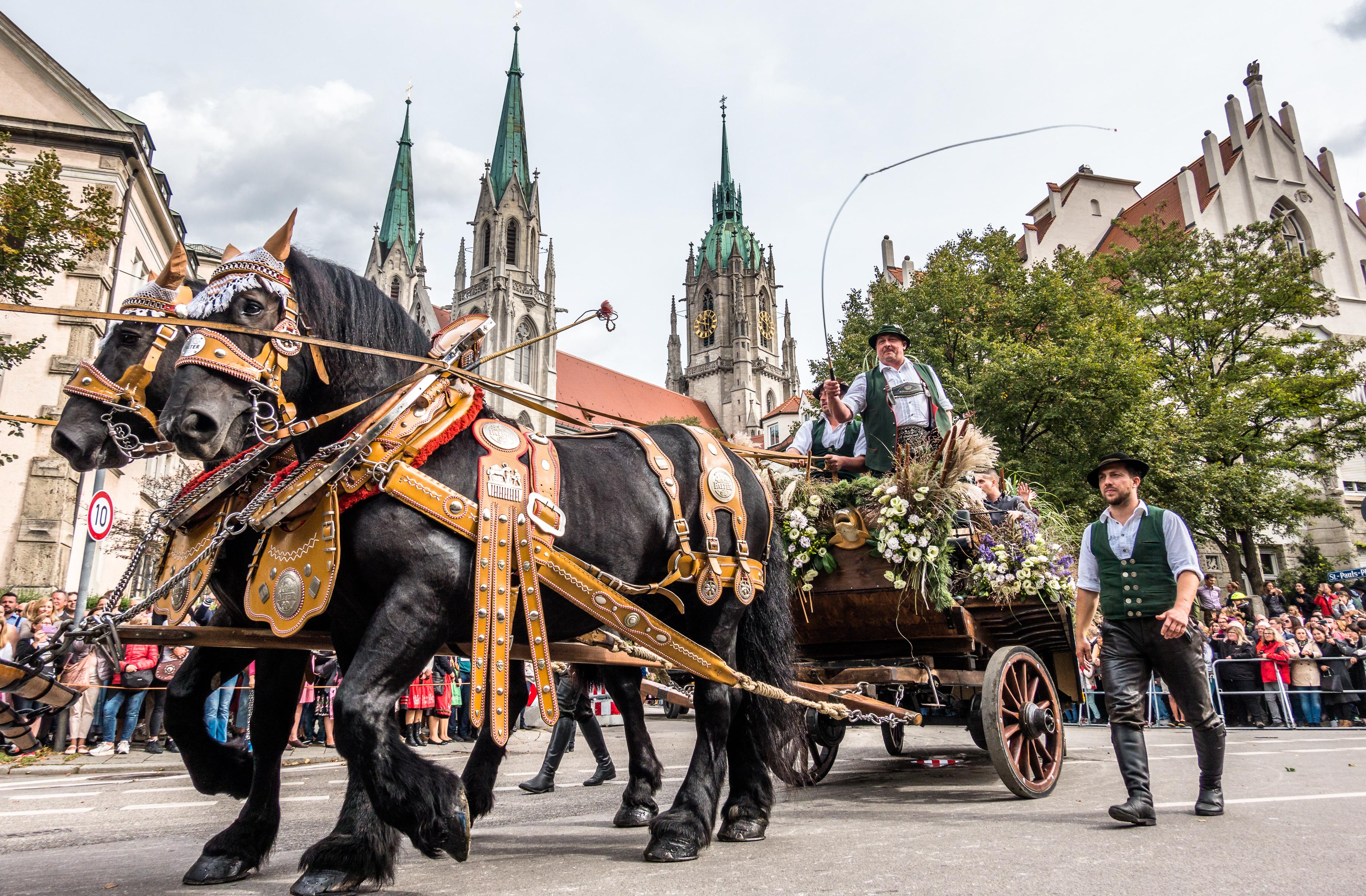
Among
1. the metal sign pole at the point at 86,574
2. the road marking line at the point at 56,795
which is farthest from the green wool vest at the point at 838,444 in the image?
the metal sign pole at the point at 86,574

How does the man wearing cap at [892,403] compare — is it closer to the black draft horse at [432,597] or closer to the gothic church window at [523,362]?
the black draft horse at [432,597]

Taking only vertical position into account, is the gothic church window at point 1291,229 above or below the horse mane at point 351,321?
above

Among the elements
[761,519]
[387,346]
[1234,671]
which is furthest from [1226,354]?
[387,346]

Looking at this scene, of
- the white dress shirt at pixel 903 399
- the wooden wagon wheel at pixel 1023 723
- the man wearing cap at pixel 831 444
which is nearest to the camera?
the wooden wagon wheel at pixel 1023 723

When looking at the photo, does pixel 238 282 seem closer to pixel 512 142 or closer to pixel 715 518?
pixel 715 518

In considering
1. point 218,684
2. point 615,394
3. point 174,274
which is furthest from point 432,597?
point 615,394

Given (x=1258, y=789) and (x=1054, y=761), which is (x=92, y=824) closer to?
(x=1054, y=761)

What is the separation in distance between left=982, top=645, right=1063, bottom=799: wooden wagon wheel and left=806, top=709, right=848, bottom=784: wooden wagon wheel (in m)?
1.19

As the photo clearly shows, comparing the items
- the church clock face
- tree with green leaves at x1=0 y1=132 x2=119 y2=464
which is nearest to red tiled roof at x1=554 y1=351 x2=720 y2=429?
the church clock face

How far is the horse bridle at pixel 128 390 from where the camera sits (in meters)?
3.22

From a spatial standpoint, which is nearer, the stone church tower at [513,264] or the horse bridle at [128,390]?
the horse bridle at [128,390]

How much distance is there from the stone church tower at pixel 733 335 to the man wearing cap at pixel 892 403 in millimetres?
76461

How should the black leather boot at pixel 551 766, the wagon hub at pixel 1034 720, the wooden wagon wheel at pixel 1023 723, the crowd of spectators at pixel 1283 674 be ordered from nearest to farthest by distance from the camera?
1. the wooden wagon wheel at pixel 1023 723
2. the wagon hub at pixel 1034 720
3. the black leather boot at pixel 551 766
4. the crowd of spectators at pixel 1283 674

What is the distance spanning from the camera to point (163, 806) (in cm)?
639
